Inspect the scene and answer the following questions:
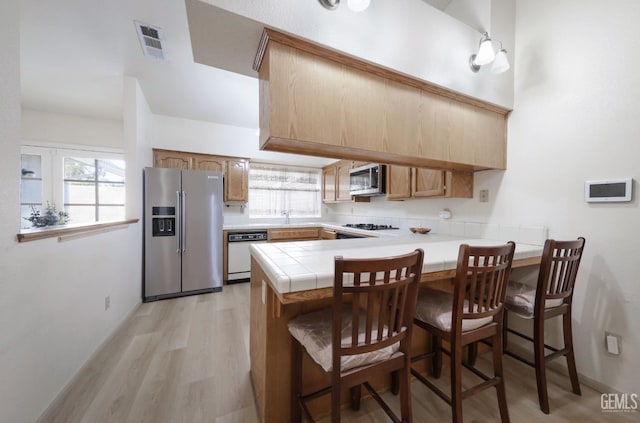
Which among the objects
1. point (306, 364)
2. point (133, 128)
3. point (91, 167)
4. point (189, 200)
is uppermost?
point (133, 128)

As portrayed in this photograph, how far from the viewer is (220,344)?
82.2 inches

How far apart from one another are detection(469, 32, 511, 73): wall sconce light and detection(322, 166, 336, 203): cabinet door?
2898mm

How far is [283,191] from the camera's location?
4879mm

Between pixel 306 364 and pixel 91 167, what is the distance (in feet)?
15.7

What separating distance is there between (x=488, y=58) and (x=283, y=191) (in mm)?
3828

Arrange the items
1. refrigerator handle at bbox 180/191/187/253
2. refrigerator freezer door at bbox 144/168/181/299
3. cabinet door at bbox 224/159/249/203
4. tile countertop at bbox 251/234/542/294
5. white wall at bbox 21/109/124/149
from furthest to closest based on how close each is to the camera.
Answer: cabinet door at bbox 224/159/249/203 < white wall at bbox 21/109/124/149 < refrigerator handle at bbox 180/191/187/253 < refrigerator freezer door at bbox 144/168/181/299 < tile countertop at bbox 251/234/542/294

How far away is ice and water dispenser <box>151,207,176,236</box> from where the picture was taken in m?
3.06

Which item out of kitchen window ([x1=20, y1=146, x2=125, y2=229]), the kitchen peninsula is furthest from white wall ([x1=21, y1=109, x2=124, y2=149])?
the kitchen peninsula

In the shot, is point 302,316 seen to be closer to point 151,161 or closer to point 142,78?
point 142,78

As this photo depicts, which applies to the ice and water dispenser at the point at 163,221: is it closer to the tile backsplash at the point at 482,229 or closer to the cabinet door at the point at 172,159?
the cabinet door at the point at 172,159

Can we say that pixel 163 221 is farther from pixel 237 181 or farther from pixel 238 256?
pixel 237 181

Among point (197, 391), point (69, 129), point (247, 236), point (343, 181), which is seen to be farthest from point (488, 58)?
point (69, 129)

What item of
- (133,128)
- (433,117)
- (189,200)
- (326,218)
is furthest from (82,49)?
(326,218)

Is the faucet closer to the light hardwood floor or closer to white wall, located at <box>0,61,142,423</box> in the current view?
the light hardwood floor
